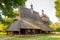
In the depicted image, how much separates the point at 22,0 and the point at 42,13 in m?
66.7

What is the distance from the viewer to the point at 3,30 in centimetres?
6719

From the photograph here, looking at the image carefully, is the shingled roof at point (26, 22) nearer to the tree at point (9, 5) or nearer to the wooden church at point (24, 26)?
the wooden church at point (24, 26)

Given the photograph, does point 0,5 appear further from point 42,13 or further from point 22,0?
point 42,13

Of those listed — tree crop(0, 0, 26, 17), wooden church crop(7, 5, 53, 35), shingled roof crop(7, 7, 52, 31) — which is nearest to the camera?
tree crop(0, 0, 26, 17)

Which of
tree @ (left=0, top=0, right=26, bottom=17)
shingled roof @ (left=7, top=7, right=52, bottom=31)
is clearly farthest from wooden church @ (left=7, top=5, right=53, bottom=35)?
tree @ (left=0, top=0, right=26, bottom=17)

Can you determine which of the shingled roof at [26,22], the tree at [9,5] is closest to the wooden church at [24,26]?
the shingled roof at [26,22]

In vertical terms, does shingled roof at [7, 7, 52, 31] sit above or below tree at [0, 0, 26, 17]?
below

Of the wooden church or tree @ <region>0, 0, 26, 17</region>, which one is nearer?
tree @ <region>0, 0, 26, 17</region>

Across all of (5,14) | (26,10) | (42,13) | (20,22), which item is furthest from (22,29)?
(5,14)

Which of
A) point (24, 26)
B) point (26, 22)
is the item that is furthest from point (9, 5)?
point (26, 22)

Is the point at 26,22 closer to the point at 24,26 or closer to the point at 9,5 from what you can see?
the point at 24,26

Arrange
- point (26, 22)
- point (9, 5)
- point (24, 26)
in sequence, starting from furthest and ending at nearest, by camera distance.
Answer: point (26, 22) < point (24, 26) < point (9, 5)

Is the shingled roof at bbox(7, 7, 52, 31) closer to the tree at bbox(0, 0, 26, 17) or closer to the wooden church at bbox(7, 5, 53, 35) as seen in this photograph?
the wooden church at bbox(7, 5, 53, 35)

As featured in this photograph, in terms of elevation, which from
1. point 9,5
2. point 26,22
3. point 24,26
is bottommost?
point 24,26
